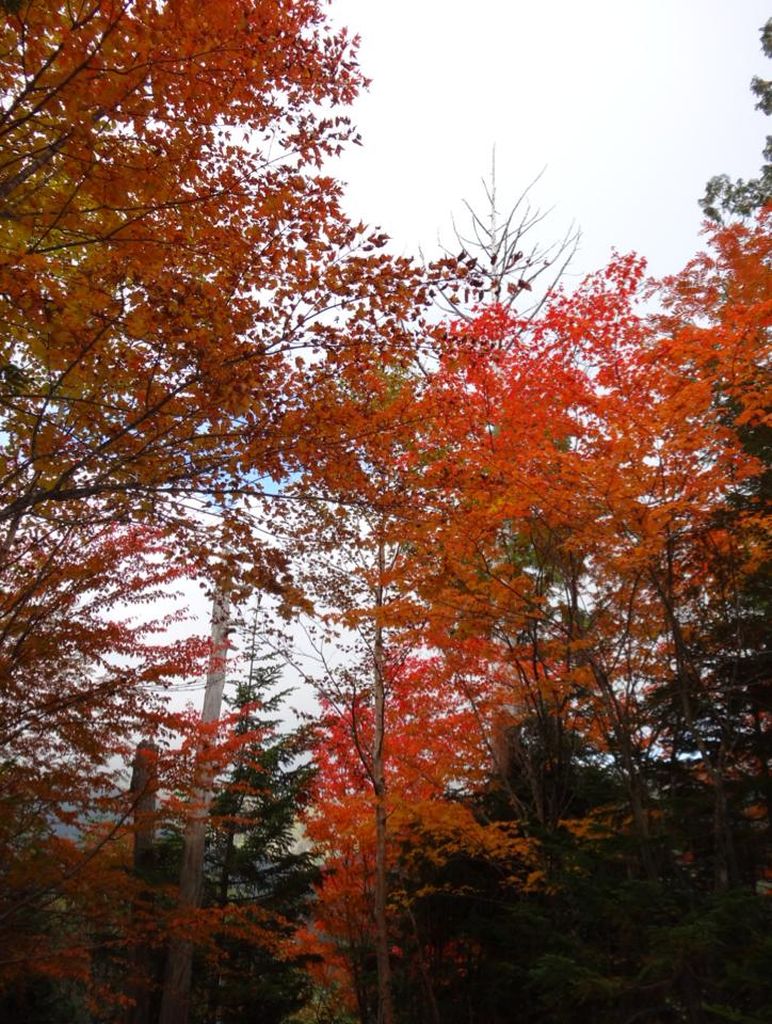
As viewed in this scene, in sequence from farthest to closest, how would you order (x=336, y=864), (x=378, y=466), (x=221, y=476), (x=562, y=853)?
1. (x=336, y=864)
2. (x=562, y=853)
3. (x=378, y=466)
4. (x=221, y=476)

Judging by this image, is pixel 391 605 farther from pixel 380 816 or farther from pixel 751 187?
pixel 751 187

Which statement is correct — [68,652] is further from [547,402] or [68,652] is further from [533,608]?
[547,402]

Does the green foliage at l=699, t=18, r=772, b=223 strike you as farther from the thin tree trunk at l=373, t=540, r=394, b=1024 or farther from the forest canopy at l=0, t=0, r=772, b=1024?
the thin tree trunk at l=373, t=540, r=394, b=1024

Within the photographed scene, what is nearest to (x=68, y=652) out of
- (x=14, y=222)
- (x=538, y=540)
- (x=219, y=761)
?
(x=219, y=761)

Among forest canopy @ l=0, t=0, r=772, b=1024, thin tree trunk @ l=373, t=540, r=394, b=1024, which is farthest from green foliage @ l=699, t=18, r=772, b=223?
thin tree trunk @ l=373, t=540, r=394, b=1024

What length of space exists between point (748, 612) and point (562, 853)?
4079 millimetres

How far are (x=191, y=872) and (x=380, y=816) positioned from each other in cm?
465

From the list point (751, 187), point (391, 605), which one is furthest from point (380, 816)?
point (751, 187)

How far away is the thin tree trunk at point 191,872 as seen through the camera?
10.6m

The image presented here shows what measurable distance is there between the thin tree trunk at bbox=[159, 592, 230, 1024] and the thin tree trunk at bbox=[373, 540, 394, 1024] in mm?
2324

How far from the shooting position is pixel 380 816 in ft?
30.3

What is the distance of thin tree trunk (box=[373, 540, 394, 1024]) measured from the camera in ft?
27.2

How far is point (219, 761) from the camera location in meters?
9.59

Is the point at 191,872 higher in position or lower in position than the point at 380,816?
lower
